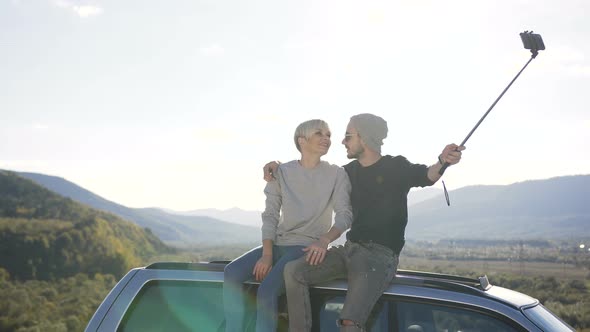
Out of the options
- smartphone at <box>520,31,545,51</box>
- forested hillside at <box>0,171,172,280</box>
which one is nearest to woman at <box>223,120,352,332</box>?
smartphone at <box>520,31,545,51</box>

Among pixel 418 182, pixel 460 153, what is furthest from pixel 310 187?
pixel 460 153

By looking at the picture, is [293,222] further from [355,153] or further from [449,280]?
[449,280]

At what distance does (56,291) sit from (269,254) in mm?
60950

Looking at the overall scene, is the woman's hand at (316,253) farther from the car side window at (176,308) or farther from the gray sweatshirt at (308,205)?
the car side window at (176,308)

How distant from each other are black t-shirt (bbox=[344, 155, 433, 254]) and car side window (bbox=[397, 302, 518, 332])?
624 mm

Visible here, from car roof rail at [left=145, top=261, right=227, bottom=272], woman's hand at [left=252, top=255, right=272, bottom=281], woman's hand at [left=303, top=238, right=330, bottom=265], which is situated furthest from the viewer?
car roof rail at [left=145, top=261, right=227, bottom=272]

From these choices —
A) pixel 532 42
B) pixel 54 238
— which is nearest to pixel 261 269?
pixel 532 42

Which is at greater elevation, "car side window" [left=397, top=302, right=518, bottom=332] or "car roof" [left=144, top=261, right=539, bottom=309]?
"car roof" [left=144, top=261, right=539, bottom=309]

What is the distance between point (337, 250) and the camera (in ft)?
14.9

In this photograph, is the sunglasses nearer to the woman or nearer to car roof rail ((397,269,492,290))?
the woman

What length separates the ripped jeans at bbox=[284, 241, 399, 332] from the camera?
4059mm

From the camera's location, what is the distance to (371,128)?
196 inches

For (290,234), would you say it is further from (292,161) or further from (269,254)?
(292,161)

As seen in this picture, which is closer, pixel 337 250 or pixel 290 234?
pixel 337 250
